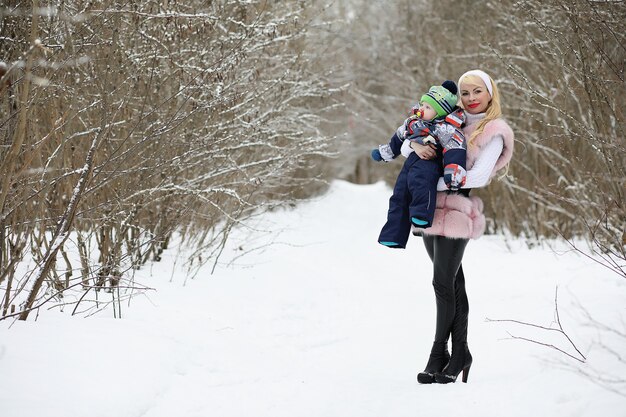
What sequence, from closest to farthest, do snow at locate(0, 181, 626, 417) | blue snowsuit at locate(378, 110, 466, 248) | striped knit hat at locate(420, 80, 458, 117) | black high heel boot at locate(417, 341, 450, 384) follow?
1. snow at locate(0, 181, 626, 417)
2. blue snowsuit at locate(378, 110, 466, 248)
3. striped knit hat at locate(420, 80, 458, 117)
4. black high heel boot at locate(417, 341, 450, 384)

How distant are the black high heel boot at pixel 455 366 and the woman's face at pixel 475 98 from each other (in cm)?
140

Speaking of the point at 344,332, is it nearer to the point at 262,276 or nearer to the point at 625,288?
the point at 262,276

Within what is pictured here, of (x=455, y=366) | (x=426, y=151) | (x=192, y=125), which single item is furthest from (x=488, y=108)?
(x=192, y=125)

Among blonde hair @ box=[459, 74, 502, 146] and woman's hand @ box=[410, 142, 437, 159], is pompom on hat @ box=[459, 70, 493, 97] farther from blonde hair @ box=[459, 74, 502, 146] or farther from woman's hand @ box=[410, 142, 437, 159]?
woman's hand @ box=[410, 142, 437, 159]

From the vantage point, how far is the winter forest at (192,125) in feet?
Result: 12.4

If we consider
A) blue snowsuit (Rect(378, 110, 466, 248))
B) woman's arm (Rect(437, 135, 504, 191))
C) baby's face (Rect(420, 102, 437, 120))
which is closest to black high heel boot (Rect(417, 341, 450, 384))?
blue snowsuit (Rect(378, 110, 466, 248))

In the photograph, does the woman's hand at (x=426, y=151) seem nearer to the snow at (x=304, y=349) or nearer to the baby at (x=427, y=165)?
the baby at (x=427, y=165)

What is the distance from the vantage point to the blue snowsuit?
351 centimetres

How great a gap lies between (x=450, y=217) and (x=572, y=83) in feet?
18.1

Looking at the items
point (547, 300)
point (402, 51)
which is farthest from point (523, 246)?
point (402, 51)

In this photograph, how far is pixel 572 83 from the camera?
322 inches

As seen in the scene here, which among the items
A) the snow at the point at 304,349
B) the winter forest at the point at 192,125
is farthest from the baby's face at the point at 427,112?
the snow at the point at 304,349

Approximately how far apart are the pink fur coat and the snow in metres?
0.77

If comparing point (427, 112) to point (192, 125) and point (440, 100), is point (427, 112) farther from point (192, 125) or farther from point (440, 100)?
point (192, 125)
